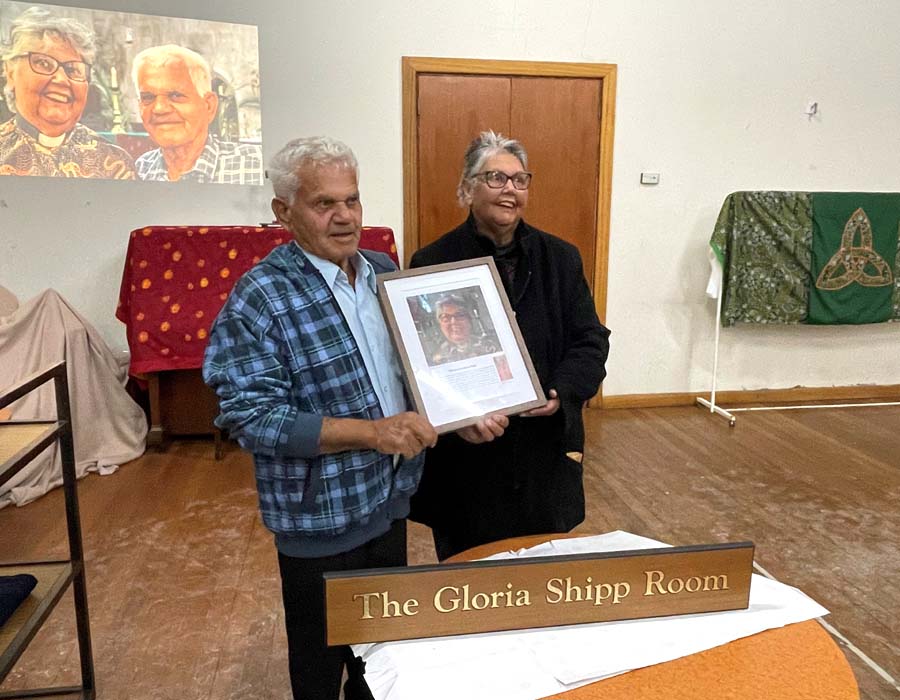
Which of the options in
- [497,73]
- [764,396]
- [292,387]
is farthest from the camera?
[764,396]

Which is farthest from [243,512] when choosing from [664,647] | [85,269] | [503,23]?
[503,23]

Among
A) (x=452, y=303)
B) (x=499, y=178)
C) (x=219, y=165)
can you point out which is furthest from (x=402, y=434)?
(x=219, y=165)

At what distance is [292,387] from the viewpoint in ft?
3.67

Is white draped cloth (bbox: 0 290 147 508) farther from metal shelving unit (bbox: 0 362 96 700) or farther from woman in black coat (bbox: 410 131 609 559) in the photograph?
woman in black coat (bbox: 410 131 609 559)

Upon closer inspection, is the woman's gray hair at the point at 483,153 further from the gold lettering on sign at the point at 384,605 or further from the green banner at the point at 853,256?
the green banner at the point at 853,256

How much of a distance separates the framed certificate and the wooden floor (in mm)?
1119

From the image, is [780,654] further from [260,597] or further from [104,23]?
[104,23]

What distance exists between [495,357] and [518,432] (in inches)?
11.6

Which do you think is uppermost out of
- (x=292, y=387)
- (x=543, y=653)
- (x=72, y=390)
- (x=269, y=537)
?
(x=292, y=387)

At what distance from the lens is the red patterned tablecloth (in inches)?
135

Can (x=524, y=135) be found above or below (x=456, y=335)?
above

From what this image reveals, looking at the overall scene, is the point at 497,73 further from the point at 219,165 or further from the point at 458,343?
the point at 458,343

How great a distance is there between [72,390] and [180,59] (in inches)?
67.6

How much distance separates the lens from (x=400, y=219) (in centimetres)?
403
